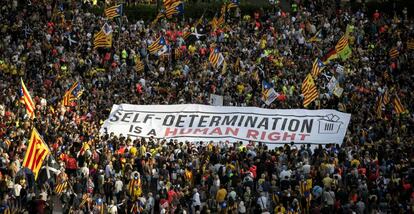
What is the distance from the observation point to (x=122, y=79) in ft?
148

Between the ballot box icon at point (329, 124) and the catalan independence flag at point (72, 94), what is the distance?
911cm

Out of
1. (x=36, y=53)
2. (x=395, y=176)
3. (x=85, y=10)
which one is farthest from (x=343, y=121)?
(x=85, y=10)

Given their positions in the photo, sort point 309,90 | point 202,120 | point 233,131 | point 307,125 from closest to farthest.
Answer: point 307,125 → point 233,131 → point 202,120 → point 309,90

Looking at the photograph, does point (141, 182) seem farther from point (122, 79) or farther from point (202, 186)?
point (122, 79)

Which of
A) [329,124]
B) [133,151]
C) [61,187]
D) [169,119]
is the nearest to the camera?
[61,187]

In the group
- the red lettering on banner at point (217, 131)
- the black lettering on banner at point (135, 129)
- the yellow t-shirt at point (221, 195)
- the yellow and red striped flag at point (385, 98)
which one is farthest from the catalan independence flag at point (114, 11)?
the yellow t-shirt at point (221, 195)

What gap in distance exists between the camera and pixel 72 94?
136 ft

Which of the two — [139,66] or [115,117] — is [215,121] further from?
[139,66]

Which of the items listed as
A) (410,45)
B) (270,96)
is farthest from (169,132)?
(410,45)

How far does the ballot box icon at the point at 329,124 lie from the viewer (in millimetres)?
38188

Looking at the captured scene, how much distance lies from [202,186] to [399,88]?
Answer: 1233 cm

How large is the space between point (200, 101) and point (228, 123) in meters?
3.22

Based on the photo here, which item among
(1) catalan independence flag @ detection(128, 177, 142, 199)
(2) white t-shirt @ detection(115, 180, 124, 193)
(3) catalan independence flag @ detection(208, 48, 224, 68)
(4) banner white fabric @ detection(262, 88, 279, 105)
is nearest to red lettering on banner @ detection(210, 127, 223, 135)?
(4) banner white fabric @ detection(262, 88, 279, 105)

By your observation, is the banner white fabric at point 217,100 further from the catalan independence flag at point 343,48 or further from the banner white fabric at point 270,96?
the catalan independence flag at point 343,48
